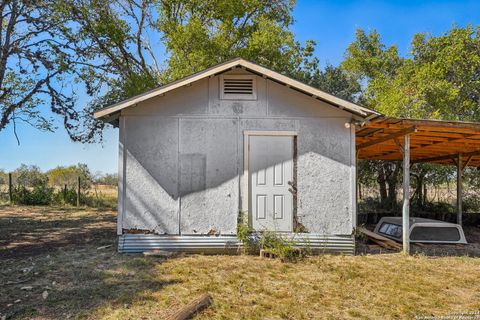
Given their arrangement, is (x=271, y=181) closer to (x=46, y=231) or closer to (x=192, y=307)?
(x=192, y=307)

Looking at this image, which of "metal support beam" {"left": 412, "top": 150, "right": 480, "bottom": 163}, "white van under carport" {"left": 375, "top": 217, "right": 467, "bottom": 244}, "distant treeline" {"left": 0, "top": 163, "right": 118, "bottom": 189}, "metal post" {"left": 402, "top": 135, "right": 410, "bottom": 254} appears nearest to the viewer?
"metal post" {"left": 402, "top": 135, "right": 410, "bottom": 254}

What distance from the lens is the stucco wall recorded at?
6.70 metres

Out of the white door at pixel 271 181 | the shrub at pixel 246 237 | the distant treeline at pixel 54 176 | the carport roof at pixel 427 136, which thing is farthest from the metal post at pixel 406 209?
the distant treeline at pixel 54 176

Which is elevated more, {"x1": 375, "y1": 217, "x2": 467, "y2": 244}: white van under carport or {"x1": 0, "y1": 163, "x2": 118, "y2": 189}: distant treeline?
{"x1": 0, "y1": 163, "x2": 118, "y2": 189}: distant treeline

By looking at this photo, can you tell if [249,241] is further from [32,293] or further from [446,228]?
[446,228]

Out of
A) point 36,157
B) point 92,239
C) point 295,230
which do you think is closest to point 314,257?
point 295,230

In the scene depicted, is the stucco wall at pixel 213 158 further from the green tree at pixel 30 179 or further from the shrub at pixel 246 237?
the green tree at pixel 30 179

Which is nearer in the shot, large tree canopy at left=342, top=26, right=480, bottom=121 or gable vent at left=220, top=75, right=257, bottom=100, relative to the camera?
gable vent at left=220, top=75, right=257, bottom=100

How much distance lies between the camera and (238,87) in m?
6.91

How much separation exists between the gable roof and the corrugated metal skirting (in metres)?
2.54

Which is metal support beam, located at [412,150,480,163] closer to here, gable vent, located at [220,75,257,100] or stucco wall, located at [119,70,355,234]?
stucco wall, located at [119,70,355,234]

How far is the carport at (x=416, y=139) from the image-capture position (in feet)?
21.6

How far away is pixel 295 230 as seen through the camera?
22.2 feet

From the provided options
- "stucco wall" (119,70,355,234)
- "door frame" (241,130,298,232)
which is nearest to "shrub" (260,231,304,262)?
"door frame" (241,130,298,232)
